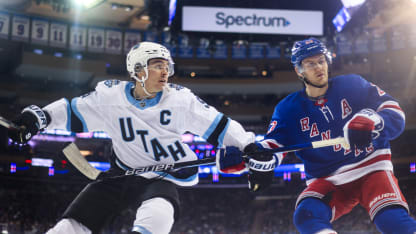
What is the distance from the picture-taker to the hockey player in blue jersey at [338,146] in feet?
8.78

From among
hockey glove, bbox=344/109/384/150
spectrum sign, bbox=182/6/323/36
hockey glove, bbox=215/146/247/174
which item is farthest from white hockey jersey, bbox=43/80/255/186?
spectrum sign, bbox=182/6/323/36

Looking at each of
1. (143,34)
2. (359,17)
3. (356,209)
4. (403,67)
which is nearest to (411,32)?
(403,67)

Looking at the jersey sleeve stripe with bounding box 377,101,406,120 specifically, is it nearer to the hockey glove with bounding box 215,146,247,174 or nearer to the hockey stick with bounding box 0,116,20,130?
the hockey glove with bounding box 215,146,247,174

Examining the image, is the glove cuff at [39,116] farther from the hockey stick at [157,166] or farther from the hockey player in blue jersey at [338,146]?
→ the hockey player in blue jersey at [338,146]

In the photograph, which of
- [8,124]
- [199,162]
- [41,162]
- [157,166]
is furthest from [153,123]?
[41,162]

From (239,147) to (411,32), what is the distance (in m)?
14.8

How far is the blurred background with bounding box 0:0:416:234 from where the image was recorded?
15.4 m

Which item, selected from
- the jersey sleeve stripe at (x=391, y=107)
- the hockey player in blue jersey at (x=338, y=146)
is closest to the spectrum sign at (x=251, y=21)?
the hockey player in blue jersey at (x=338, y=146)

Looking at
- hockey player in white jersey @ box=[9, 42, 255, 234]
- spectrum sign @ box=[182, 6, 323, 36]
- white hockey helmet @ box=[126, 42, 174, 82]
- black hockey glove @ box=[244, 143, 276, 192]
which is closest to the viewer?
hockey player in white jersey @ box=[9, 42, 255, 234]

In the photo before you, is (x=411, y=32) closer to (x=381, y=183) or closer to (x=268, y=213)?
(x=268, y=213)

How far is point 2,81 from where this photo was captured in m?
16.6

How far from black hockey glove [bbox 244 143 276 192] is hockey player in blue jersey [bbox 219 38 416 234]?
1 cm

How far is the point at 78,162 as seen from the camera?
3025 mm

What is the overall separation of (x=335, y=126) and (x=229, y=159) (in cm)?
79
